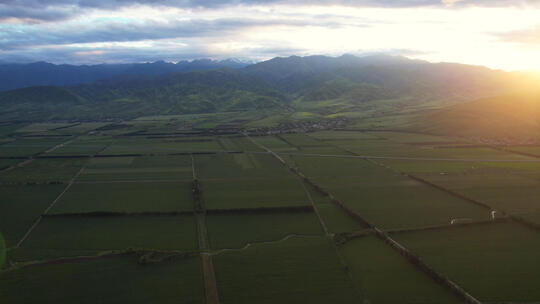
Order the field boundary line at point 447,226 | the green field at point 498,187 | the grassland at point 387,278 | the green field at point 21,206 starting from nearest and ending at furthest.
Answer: the grassland at point 387,278, the field boundary line at point 447,226, the green field at point 21,206, the green field at point 498,187

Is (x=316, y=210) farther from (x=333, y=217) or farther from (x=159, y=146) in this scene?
(x=159, y=146)

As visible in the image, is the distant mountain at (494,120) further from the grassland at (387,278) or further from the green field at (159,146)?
the grassland at (387,278)

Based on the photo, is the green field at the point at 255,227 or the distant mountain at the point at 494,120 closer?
the green field at the point at 255,227

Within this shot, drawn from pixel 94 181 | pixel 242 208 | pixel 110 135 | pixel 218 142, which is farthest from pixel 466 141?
pixel 110 135

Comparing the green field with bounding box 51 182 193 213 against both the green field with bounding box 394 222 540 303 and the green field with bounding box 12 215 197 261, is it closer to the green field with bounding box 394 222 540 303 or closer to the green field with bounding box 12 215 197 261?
the green field with bounding box 12 215 197 261

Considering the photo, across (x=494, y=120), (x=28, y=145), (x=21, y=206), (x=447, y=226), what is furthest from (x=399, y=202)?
(x=28, y=145)

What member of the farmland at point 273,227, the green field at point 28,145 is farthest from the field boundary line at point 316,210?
the green field at point 28,145

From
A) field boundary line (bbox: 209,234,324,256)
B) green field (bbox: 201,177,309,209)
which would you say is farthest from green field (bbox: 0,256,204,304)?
green field (bbox: 201,177,309,209)
